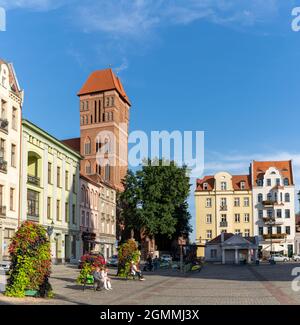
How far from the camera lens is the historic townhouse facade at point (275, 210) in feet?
287

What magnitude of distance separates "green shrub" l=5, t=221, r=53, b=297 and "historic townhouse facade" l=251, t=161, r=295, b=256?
72179 mm

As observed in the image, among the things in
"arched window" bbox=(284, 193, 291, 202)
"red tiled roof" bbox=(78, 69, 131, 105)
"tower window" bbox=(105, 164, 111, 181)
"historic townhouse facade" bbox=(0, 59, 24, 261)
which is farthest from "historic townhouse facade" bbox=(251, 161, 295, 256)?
"historic townhouse facade" bbox=(0, 59, 24, 261)

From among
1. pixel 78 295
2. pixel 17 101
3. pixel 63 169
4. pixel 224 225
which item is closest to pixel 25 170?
pixel 17 101

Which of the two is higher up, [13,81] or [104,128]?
[104,128]

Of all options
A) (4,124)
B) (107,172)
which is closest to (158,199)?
(107,172)

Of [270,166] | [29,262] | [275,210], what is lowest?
[29,262]

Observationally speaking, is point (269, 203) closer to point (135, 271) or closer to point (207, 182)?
point (207, 182)

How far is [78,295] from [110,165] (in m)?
79.8

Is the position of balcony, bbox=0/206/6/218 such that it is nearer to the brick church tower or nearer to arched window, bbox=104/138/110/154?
the brick church tower

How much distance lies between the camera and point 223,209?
297 ft

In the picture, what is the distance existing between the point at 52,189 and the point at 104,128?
5104 cm

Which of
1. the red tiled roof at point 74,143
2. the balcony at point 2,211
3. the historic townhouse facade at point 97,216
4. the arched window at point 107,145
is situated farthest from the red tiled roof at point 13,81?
the red tiled roof at point 74,143

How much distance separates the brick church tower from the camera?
326ft
